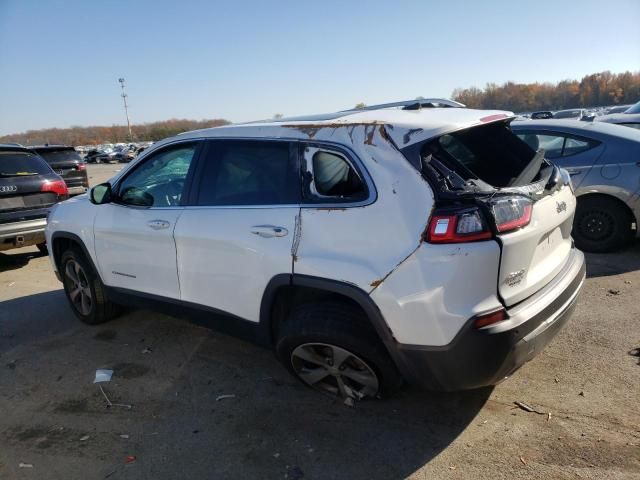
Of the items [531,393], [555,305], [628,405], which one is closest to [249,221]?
[555,305]

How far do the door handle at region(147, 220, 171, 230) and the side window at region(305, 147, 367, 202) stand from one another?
123 cm

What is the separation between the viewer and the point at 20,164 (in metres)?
6.72

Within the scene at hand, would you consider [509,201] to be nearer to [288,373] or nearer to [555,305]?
[555,305]

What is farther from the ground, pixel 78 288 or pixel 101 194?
pixel 101 194

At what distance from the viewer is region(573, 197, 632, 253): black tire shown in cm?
526

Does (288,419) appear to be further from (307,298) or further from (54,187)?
(54,187)

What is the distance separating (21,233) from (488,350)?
6.26 metres

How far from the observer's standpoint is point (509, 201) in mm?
2295

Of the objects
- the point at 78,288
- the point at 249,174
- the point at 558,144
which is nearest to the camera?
the point at 249,174

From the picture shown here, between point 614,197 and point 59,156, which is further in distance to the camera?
point 59,156

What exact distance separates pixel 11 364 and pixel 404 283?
334 cm

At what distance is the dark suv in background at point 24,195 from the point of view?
20.6 ft

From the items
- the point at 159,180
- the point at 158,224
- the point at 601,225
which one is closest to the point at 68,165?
the point at 159,180

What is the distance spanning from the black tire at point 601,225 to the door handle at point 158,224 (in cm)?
455
